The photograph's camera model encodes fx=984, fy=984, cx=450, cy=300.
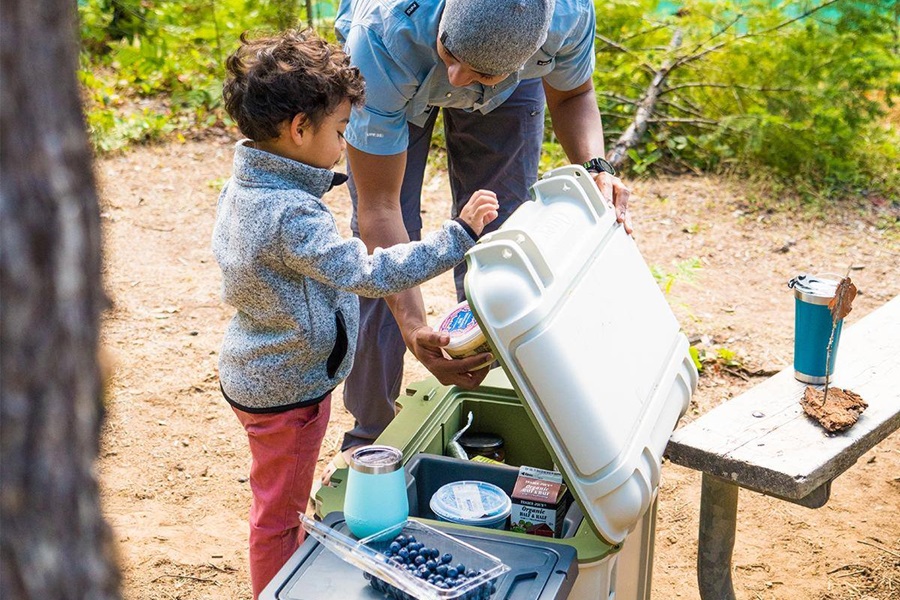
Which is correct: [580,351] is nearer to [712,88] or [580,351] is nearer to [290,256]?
[290,256]

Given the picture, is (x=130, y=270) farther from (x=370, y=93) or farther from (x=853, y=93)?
(x=853, y=93)

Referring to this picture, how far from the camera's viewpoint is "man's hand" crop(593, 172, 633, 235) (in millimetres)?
2365

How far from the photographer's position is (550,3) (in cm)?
221

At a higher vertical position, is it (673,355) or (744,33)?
(744,33)

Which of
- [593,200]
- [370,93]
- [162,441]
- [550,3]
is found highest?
[550,3]

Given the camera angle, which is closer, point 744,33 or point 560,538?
point 560,538

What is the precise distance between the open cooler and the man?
0.64 ft

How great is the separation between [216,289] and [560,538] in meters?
3.05

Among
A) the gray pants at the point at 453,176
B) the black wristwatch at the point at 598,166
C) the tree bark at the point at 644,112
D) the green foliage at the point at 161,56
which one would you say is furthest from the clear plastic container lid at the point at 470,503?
the green foliage at the point at 161,56

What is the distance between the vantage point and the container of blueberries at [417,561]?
1.63 metres

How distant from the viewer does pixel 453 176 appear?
3.10 meters

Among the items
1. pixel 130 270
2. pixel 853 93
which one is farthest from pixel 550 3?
pixel 853 93

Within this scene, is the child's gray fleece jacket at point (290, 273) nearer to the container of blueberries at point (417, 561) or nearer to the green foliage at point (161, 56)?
the container of blueberries at point (417, 561)

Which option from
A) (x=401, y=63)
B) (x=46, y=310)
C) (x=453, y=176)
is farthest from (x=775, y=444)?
(x=46, y=310)
